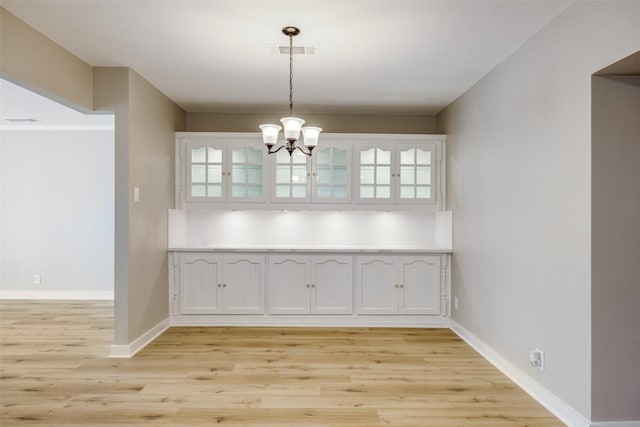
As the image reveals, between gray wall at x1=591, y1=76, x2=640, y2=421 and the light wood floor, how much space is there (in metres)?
0.45

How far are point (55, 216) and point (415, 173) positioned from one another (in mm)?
5126

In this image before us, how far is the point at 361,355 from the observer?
11.4ft

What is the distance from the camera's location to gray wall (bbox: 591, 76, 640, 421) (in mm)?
2129

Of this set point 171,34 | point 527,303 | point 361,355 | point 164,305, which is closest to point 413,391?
point 361,355

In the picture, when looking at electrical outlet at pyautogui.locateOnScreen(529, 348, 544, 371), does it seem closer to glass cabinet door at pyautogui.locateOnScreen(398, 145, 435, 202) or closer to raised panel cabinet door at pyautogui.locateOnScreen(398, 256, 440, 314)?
raised panel cabinet door at pyautogui.locateOnScreen(398, 256, 440, 314)

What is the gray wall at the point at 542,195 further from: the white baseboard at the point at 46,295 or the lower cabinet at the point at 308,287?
the white baseboard at the point at 46,295

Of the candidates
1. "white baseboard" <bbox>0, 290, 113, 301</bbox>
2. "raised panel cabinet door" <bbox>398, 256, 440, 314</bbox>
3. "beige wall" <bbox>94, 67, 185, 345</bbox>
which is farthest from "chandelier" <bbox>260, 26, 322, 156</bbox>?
"white baseboard" <bbox>0, 290, 113, 301</bbox>

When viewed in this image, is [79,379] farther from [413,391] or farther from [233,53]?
[233,53]

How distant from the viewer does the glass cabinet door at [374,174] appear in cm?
457

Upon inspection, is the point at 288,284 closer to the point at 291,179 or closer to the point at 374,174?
the point at 291,179

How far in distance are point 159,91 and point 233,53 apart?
1398 millimetres

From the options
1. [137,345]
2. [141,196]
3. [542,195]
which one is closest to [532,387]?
[542,195]

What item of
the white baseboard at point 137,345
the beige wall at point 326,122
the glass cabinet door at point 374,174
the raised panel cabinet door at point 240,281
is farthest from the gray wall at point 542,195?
the white baseboard at point 137,345

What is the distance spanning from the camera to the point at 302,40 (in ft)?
9.18
